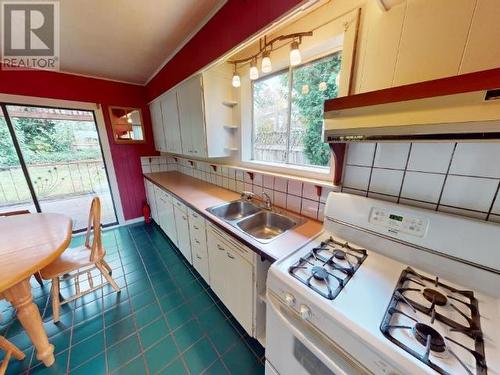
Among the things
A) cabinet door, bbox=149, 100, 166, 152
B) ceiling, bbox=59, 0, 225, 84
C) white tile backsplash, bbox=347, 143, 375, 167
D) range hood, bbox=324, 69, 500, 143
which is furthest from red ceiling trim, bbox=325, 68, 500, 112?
cabinet door, bbox=149, 100, 166, 152

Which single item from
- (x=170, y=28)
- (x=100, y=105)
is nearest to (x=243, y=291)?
(x=170, y=28)

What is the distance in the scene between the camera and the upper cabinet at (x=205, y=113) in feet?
5.78

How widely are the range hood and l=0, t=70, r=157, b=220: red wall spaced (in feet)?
10.6

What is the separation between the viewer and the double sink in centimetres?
140

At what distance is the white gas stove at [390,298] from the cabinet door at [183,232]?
50.0 inches

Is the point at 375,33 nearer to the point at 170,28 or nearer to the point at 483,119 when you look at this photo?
the point at 483,119

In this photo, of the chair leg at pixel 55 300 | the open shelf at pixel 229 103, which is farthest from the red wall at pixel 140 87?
the chair leg at pixel 55 300

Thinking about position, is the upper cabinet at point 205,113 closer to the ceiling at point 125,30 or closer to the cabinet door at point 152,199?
the ceiling at point 125,30

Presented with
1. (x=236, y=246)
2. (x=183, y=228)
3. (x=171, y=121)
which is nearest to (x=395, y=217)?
(x=236, y=246)

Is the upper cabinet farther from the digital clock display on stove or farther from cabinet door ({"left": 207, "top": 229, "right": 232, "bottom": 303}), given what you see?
the digital clock display on stove

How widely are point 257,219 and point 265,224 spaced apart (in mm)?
85

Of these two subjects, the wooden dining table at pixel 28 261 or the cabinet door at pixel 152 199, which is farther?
the cabinet door at pixel 152 199

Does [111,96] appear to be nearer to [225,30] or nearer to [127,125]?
[127,125]

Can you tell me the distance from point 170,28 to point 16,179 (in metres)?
2.88
